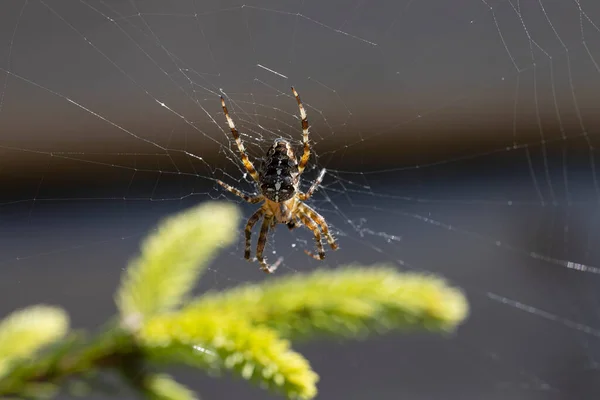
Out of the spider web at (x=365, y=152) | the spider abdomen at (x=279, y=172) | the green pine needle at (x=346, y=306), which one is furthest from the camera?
the spider web at (x=365, y=152)

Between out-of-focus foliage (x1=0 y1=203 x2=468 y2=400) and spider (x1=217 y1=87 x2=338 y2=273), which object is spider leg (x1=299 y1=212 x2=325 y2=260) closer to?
spider (x1=217 y1=87 x2=338 y2=273)

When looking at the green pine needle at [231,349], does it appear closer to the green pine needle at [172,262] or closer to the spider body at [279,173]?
the green pine needle at [172,262]

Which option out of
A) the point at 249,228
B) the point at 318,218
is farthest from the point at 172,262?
the point at 318,218

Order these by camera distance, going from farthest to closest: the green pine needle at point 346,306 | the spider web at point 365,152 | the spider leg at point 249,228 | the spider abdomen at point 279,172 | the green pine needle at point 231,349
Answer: the spider web at point 365,152
the spider leg at point 249,228
the spider abdomen at point 279,172
the green pine needle at point 346,306
the green pine needle at point 231,349

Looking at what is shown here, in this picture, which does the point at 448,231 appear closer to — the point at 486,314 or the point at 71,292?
the point at 486,314

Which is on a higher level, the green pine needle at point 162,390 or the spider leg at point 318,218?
the spider leg at point 318,218

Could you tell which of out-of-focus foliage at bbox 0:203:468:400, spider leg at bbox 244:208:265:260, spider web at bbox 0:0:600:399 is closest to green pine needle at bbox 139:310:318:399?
out-of-focus foliage at bbox 0:203:468:400

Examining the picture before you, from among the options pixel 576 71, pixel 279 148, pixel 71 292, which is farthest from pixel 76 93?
pixel 576 71

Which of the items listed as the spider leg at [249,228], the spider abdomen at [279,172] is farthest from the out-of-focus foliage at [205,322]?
the spider leg at [249,228]
